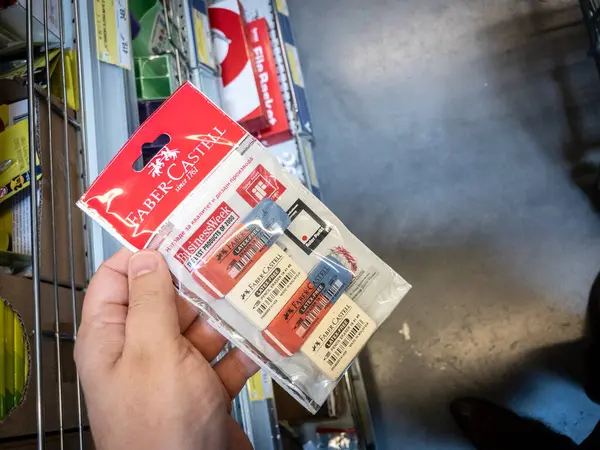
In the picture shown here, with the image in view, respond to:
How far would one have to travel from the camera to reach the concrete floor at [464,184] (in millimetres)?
1269

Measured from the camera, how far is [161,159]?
1.87ft

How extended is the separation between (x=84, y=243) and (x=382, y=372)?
2.88 ft

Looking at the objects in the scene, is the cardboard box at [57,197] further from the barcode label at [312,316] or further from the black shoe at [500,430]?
the black shoe at [500,430]

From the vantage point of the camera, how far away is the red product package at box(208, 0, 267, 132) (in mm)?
1095

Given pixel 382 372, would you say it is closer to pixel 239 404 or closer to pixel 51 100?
pixel 239 404

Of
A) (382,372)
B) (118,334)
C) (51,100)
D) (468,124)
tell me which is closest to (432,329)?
(382,372)

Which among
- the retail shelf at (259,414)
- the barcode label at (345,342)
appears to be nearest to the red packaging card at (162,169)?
the barcode label at (345,342)

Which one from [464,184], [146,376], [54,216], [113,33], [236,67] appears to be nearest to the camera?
[146,376]

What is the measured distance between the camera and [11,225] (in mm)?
667

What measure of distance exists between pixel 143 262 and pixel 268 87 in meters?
0.76

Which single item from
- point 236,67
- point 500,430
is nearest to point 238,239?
point 236,67

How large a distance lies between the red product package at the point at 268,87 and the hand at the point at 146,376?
684 mm

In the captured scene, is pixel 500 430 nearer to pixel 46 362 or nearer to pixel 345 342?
pixel 345 342

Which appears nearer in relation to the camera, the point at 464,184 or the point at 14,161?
the point at 14,161
